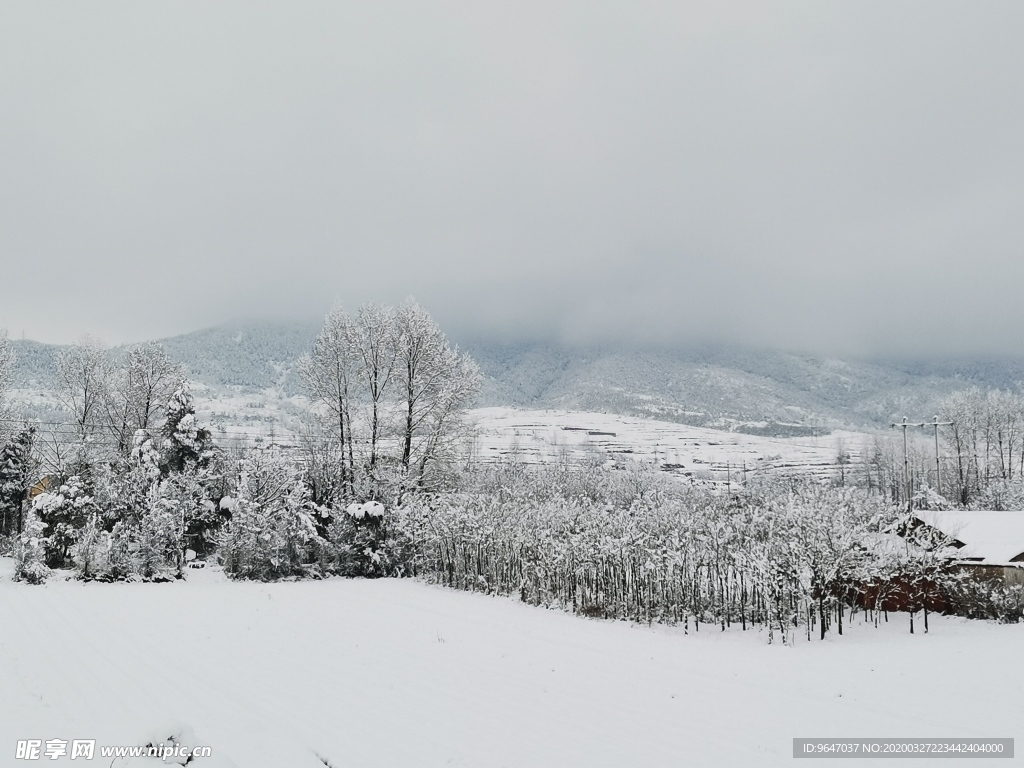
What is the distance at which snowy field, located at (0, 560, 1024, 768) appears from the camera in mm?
8062

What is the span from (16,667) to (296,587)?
15.0 m

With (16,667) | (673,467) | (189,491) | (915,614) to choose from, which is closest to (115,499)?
(189,491)

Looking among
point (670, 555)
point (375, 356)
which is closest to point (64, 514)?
point (375, 356)

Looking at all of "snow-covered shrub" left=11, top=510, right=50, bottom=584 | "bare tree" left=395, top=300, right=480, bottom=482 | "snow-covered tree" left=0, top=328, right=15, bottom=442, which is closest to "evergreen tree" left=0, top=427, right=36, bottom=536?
"snow-covered tree" left=0, top=328, right=15, bottom=442

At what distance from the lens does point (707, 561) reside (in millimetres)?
21469

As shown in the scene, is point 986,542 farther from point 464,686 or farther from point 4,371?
point 4,371

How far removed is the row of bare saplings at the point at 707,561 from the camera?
1906 cm

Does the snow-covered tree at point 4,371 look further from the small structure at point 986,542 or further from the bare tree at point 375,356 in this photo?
the small structure at point 986,542

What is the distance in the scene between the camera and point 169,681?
415 inches

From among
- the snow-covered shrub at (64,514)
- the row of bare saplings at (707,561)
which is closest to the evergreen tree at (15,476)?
the snow-covered shrub at (64,514)

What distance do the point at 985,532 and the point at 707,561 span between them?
455 inches

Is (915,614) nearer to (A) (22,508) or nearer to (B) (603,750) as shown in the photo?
(B) (603,750)

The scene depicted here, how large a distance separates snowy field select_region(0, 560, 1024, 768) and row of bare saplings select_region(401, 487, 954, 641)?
5.72ft

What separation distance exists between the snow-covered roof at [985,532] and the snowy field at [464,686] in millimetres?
3314
